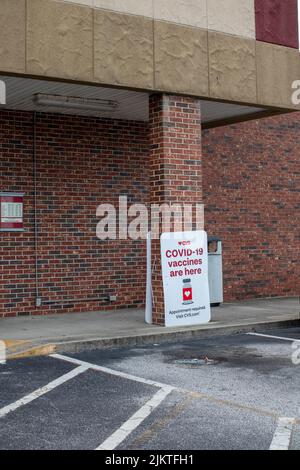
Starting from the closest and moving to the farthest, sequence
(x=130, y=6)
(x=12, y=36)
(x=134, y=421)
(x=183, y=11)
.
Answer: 1. (x=134, y=421)
2. (x=12, y=36)
3. (x=130, y=6)
4. (x=183, y=11)

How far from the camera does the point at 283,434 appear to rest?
18.0ft

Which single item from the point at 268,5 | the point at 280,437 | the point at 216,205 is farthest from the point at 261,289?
the point at 280,437

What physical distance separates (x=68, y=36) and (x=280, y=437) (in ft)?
24.1

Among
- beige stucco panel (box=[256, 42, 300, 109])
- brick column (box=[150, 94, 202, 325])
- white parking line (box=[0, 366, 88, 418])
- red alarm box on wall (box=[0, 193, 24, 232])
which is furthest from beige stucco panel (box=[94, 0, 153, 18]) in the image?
white parking line (box=[0, 366, 88, 418])

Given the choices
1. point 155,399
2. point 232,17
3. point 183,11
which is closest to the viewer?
point 155,399

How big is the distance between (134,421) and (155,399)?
33.7 inches

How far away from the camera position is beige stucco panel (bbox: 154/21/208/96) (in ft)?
37.9

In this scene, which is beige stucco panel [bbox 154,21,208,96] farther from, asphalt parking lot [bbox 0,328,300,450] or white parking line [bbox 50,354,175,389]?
white parking line [bbox 50,354,175,389]

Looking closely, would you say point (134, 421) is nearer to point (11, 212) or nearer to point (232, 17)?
point (11, 212)

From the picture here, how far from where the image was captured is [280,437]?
5.39 meters

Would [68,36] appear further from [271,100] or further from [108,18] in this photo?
[271,100]

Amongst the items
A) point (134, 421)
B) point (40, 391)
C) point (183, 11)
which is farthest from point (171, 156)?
point (134, 421)

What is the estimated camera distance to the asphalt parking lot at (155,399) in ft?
17.7

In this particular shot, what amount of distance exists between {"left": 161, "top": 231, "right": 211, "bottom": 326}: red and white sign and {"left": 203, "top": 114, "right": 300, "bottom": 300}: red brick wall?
3.95m
